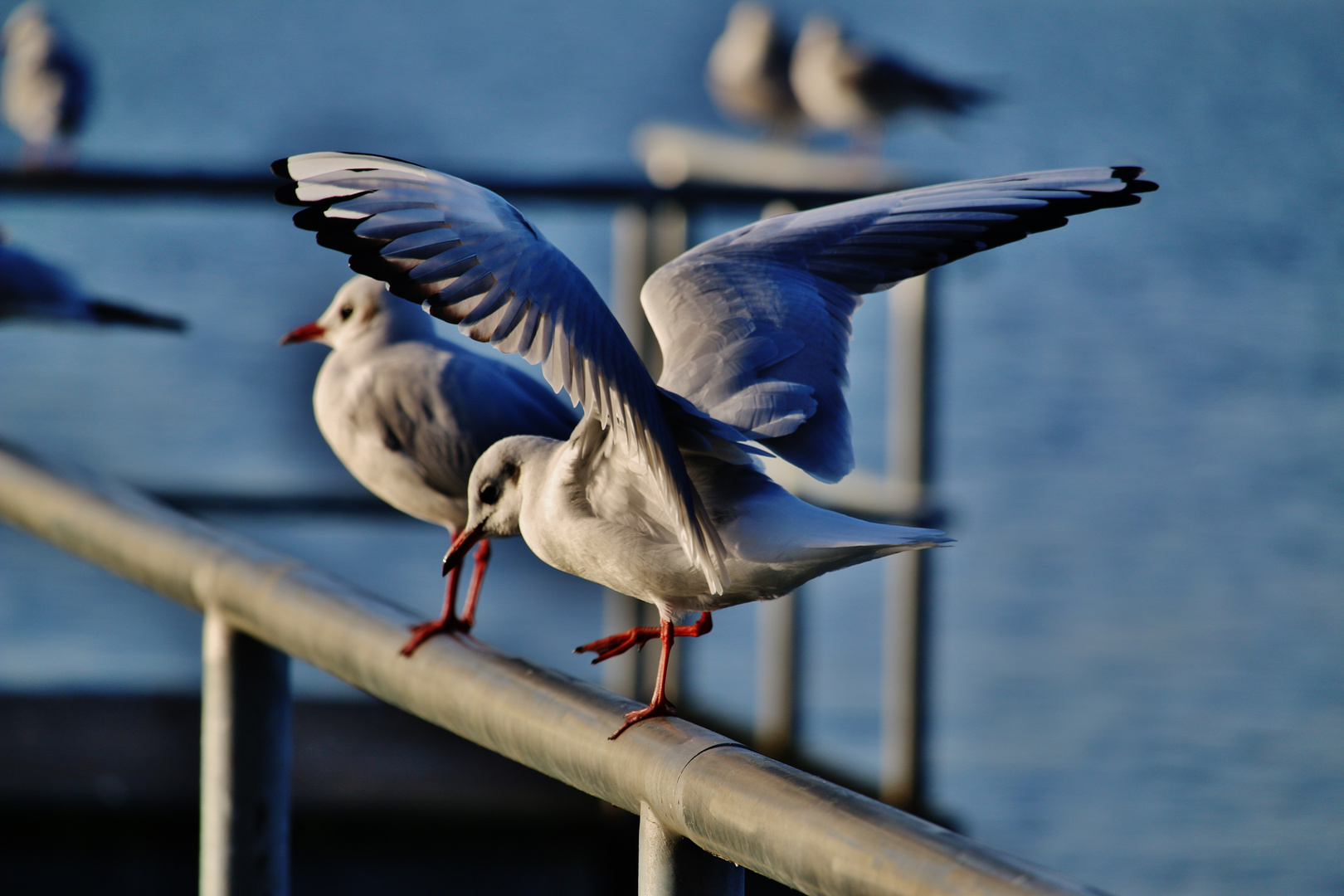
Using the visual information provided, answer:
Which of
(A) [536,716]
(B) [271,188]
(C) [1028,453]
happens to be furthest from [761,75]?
(A) [536,716]

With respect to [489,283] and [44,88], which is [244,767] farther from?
[44,88]

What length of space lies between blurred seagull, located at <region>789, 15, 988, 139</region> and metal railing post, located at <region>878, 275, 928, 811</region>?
3155 millimetres

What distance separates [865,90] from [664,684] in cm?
553

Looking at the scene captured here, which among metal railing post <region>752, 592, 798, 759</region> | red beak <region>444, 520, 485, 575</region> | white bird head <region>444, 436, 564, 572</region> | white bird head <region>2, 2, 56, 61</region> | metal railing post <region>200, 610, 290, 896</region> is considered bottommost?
metal railing post <region>752, 592, 798, 759</region>

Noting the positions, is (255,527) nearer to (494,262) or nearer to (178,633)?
(178,633)

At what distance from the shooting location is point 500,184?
292 cm

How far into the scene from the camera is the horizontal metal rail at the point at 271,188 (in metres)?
2.82

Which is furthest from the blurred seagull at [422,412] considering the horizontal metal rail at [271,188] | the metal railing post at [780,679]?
the metal railing post at [780,679]

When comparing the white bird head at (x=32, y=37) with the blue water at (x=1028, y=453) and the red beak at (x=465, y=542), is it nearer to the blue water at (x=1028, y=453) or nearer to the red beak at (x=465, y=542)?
the blue water at (x=1028, y=453)

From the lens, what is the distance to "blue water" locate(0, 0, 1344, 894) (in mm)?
4273

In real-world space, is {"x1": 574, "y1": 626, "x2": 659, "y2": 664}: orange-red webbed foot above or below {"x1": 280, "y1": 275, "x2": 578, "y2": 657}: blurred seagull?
below

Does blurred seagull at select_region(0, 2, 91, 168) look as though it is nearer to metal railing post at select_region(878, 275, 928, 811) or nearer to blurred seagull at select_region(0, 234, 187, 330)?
blurred seagull at select_region(0, 234, 187, 330)

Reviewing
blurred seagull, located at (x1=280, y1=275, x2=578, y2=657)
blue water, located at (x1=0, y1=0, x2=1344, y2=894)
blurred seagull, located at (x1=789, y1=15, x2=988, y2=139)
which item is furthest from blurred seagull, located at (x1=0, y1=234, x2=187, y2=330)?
blurred seagull, located at (x1=789, y1=15, x2=988, y2=139)

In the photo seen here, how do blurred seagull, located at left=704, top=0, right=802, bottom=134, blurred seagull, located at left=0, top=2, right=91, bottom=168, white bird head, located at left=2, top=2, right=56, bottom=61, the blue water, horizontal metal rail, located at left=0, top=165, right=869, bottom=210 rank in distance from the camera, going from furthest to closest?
blurred seagull, located at left=704, top=0, right=802, bottom=134, white bird head, located at left=2, top=2, right=56, bottom=61, blurred seagull, located at left=0, top=2, right=91, bottom=168, the blue water, horizontal metal rail, located at left=0, top=165, right=869, bottom=210
